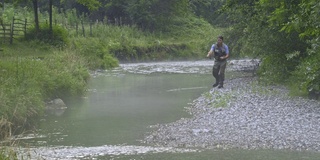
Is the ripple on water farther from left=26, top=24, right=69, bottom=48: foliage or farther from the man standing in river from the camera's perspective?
left=26, top=24, right=69, bottom=48: foliage

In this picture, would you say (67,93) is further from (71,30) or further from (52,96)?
(71,30)

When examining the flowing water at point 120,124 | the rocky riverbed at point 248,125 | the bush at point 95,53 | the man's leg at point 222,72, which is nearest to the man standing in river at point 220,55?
the man's leg at point 222,72

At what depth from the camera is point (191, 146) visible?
13359 mm

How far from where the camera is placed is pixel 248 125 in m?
15.1

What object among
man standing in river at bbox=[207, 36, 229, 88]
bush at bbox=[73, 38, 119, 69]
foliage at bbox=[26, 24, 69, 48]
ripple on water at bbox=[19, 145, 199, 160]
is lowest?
bush at bbox=[73, 38, 119, 69]

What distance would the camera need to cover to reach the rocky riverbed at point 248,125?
13.3 m

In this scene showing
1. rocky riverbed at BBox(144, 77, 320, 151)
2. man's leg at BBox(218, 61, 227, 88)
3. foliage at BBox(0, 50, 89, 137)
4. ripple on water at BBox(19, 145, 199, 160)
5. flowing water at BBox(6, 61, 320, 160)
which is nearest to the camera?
flowing water at BBox(6, 61, 320, 160)

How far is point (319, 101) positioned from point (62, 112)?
8754 millimetres

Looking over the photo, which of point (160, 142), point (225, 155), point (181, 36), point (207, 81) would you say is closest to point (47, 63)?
point (207, 81)

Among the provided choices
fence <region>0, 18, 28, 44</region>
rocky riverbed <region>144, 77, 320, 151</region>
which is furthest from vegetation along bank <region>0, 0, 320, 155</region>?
rocky riverbed <region>144, 77, 320, 151</region>

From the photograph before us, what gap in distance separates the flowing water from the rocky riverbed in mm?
558

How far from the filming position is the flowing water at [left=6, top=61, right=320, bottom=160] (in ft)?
40.8

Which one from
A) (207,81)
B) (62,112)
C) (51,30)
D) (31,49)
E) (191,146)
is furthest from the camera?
(51,30)

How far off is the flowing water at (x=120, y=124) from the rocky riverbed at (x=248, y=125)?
56 centimetres
